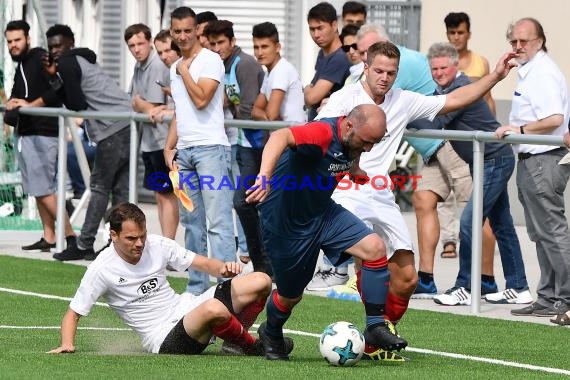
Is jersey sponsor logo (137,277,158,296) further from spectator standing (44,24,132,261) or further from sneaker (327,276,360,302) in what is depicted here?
spectator standing (44,24,132,261)

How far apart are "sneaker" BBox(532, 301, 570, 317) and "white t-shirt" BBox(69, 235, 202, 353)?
323 cm

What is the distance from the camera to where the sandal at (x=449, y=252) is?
655 inches

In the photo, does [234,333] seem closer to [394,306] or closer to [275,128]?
[394,306]

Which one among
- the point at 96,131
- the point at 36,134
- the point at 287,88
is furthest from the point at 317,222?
the point at 36,134

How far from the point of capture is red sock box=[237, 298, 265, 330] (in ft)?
33.2

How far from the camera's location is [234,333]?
998cm

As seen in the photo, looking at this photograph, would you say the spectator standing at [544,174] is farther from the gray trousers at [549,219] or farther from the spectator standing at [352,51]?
the spectator standing at [352,51]

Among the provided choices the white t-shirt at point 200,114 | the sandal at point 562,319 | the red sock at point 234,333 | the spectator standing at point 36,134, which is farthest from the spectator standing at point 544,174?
the spectator standing at point 36,134

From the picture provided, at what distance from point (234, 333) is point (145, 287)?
61cm

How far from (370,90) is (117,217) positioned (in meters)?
2.12

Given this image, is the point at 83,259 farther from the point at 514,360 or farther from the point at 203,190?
the point at 514,360

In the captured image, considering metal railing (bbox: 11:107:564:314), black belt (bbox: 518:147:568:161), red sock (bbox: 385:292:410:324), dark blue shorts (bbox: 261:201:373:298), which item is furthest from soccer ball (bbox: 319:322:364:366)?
black belt (bbox: 518:147:568:161)

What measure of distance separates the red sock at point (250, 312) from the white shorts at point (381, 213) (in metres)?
1.00

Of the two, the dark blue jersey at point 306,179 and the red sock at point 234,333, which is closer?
the dark blue jersey at point 306,179
